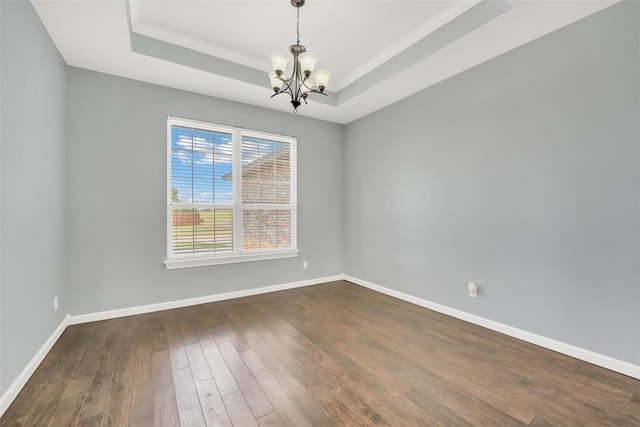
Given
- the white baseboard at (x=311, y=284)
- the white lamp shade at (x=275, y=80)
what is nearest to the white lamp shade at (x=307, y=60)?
the white lamp shade at (x=275, y=80)

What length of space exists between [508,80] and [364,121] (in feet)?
7.04

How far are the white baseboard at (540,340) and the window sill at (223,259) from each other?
5.91 ft

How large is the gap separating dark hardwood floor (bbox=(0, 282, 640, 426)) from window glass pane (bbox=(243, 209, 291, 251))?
1.29 m

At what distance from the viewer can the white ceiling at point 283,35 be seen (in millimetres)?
2287

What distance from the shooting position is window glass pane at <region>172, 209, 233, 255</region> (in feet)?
11.8

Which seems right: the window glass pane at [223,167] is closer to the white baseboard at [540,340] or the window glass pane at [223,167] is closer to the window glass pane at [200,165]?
the window glass pane at [200,165]

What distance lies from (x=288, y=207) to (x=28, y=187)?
291cm

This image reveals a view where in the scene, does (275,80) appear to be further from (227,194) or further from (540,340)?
(540,340)

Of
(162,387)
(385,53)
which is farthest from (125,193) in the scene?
(385,53)

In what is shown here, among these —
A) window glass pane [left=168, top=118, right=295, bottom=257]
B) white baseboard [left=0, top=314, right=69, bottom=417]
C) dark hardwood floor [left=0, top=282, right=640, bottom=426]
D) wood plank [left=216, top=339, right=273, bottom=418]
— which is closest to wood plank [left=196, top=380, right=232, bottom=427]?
dark hardwood floor [left=0, top=282, right=640, bottom=426]

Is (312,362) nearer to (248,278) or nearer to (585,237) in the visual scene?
(248,278)

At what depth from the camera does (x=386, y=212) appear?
4.18 metres

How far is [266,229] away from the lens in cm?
426

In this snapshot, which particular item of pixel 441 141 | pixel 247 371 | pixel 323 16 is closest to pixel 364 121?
pixel 441 141
